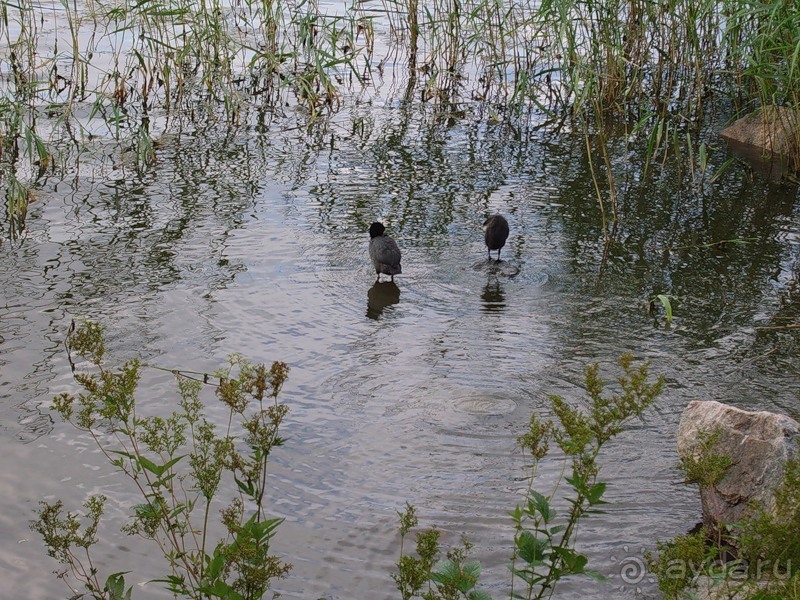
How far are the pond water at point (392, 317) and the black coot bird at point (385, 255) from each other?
0.54 feet

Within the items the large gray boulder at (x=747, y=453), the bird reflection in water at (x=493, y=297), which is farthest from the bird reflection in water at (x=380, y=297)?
the large gray boulder at (x=747, y=453)

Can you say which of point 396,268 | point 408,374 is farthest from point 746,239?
point 408,374

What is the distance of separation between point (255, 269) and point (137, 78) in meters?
6.49

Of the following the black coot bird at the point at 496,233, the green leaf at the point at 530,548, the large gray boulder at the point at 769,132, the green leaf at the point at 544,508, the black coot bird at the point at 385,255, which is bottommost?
the black coot bird at the point at 385,255

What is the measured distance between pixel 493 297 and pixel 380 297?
89 centimetres

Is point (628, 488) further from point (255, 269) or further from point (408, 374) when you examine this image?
point (255, 269)

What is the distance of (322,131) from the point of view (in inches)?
464

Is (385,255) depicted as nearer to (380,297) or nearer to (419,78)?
(380,297)

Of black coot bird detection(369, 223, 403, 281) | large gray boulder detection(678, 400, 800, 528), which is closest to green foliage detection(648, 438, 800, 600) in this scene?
large gray boulder detection(678, 400, 800, 528)

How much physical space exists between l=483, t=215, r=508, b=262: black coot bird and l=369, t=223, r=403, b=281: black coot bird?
2.73 feet

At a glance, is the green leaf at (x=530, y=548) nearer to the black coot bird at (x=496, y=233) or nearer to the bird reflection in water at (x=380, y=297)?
the bird reflection in water at (x=380, y=297)

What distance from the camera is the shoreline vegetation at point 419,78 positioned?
9891mm

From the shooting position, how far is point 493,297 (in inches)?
284

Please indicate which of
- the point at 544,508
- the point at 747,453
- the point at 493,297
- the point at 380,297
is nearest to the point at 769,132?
the point at 493,297
